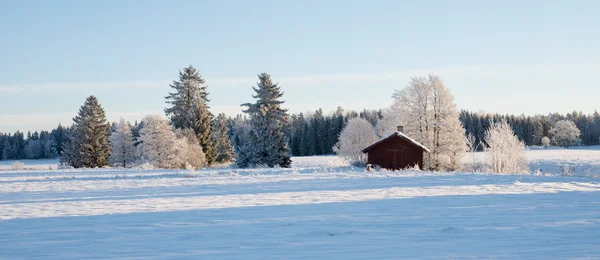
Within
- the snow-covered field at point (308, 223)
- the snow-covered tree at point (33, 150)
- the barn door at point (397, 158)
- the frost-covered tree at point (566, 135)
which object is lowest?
the snow-covered field at point (308, 223)

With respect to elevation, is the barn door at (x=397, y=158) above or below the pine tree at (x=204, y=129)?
below

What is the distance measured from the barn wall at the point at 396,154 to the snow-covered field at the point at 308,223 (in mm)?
16098

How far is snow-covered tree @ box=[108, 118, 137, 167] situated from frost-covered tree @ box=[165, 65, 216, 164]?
749 centimetres

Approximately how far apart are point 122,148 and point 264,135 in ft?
83.0

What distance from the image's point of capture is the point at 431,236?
8.64 m

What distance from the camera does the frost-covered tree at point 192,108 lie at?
168 ft

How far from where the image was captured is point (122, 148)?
55906 millimetres

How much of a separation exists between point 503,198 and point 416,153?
20.5 meters

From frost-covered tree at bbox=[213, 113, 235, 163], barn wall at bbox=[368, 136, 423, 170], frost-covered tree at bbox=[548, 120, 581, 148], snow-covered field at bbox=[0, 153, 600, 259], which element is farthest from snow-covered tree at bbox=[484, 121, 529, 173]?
frost-covered tree at bbox=[548, 120, 581, 148]

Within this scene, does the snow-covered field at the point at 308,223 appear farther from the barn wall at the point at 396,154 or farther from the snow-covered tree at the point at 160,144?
the snow-covered tree at the point at 160,144

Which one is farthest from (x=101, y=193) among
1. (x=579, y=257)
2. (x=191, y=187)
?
(x=579, y=257)

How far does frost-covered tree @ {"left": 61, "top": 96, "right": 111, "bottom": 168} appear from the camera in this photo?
48.7 metres

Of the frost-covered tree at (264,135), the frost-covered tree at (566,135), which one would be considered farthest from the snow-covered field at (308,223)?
the frost-covered tree at (566,135)

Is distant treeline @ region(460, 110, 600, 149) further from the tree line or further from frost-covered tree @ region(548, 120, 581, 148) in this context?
the tree line
